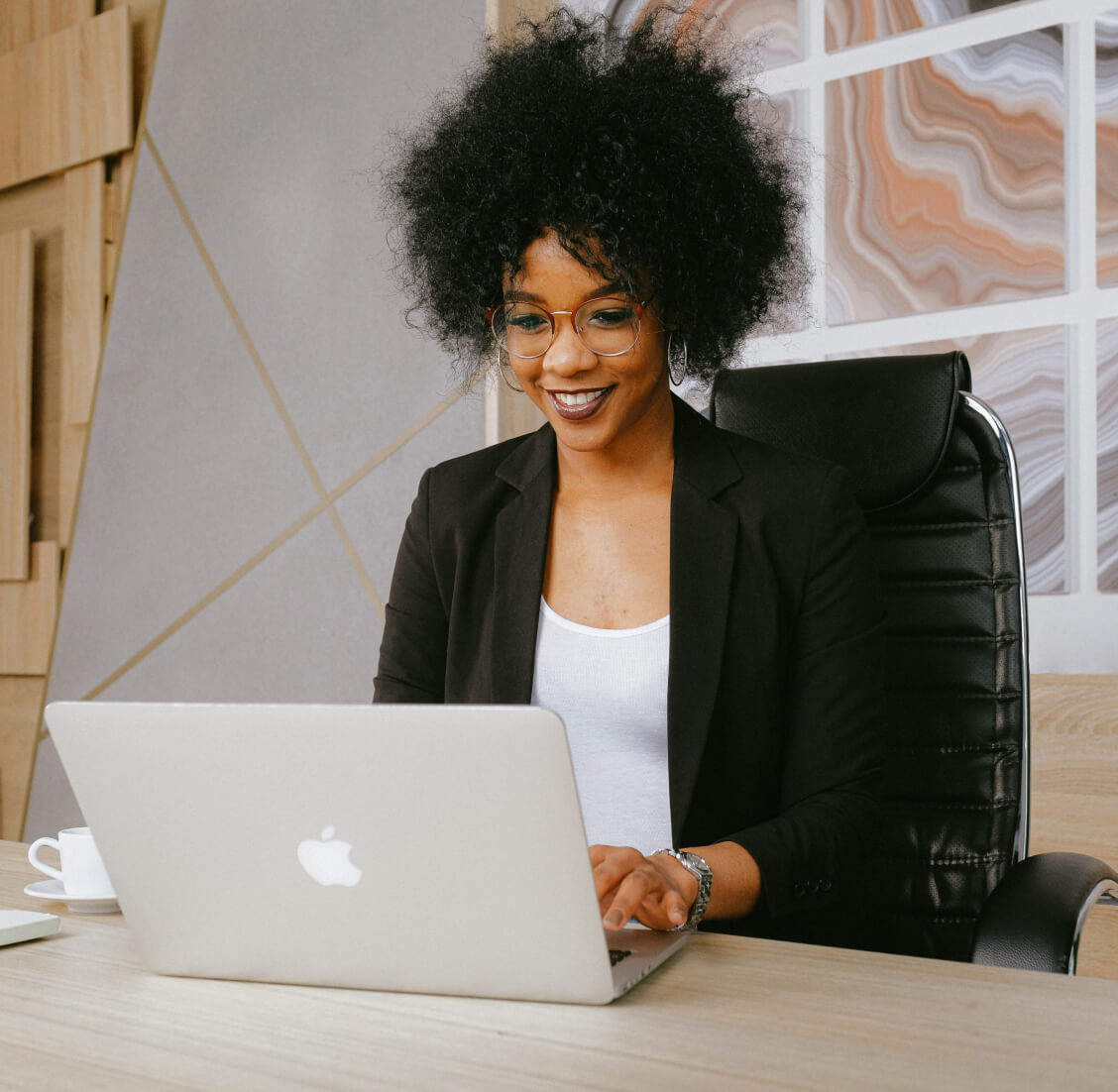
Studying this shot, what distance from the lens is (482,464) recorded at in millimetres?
1636

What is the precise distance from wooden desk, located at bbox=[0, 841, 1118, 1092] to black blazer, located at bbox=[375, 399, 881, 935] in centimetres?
37

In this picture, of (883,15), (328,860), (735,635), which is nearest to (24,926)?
(328,860)

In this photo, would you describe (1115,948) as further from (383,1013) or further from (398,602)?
(383,1013)

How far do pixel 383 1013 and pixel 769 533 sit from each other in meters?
0.79

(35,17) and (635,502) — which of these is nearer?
(635,502)

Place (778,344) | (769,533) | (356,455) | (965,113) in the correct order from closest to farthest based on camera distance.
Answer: (769,533), (965,113), (778,344), (356,455)

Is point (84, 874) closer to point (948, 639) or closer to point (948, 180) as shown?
point (948, 639)

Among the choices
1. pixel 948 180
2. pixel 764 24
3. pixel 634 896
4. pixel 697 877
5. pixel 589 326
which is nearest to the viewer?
pixel 634 896

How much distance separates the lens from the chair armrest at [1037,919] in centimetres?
102

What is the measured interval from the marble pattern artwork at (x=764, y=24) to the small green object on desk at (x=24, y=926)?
196 cm

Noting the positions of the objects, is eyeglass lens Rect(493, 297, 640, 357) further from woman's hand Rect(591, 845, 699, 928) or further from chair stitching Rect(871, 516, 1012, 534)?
woman's hand Rect(591, 845, 699, 928)

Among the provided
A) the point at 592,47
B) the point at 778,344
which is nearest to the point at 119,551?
the point at 778,344

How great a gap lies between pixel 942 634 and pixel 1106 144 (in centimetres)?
102

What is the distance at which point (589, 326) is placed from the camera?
142 centimetres
